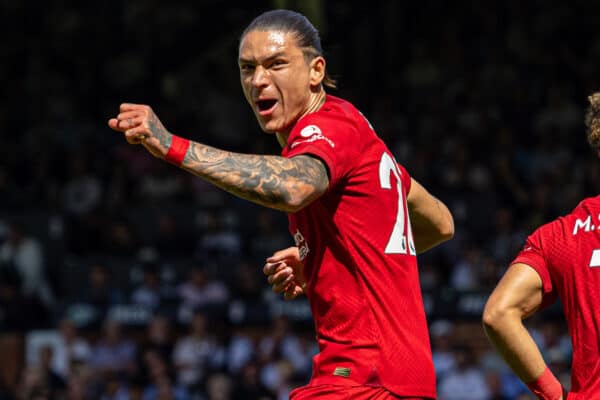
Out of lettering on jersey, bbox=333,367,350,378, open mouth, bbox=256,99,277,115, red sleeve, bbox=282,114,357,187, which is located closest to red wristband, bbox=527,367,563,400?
lettering on jersey, bbox=333,367,350,378

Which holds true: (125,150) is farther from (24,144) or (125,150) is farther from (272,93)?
(272,93)

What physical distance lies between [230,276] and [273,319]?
1.06 metres

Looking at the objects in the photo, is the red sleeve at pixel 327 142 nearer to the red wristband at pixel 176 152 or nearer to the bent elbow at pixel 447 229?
the red wristband at pixel 176 152

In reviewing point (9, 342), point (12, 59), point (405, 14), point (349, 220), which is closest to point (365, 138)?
point (349, 220)

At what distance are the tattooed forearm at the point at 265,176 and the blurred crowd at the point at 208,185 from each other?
693cm

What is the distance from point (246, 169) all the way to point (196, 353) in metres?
9.24

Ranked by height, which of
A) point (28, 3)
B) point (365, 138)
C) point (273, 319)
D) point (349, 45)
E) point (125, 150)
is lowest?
point (273, 319)

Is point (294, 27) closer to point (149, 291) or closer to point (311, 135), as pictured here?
point (311, 135)

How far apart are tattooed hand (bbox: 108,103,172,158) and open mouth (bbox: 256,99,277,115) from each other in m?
0.52

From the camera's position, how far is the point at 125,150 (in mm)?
16328

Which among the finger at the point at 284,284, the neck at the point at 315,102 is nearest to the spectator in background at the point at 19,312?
the finger at the point at 284,284

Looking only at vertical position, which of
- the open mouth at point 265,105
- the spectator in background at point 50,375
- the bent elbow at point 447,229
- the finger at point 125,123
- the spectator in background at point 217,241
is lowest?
the spectator in background at point 50,375

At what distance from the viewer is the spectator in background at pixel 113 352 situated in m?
12.8

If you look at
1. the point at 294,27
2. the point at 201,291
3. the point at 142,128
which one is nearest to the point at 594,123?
the point at 294,27
